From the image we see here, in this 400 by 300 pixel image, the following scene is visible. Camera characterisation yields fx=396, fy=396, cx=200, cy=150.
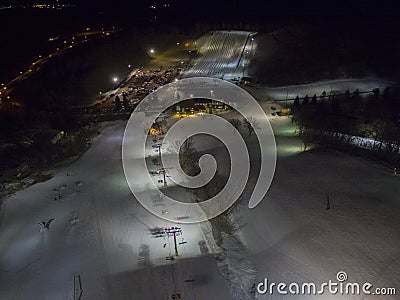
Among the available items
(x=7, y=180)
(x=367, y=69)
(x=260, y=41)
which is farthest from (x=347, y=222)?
(x=260, y=41)

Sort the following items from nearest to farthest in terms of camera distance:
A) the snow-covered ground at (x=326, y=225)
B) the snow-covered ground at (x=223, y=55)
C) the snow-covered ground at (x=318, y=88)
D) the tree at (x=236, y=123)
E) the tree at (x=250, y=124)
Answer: the snow-covered ground at (x=326, y=225) → the tree at (x=250, y=124) → the tree at (x=236, y=123) → the snow-covered ground at (x=318, y=88) → the snow-covered ground at (x=223, y=55)

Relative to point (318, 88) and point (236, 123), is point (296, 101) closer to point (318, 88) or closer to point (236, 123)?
point (318, 88)

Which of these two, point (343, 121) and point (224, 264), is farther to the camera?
point (343, 121)

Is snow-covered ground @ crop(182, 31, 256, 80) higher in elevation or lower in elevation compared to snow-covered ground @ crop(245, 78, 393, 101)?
higher

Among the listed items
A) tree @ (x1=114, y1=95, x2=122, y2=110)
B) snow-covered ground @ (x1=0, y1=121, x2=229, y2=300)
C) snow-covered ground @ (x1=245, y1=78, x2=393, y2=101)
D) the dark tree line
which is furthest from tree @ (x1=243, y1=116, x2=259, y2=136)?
tree @ (x1=114, y1=95, x2=122, y2=110)

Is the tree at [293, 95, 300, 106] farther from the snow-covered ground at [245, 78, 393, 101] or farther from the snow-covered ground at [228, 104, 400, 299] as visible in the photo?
the snow-covered ground at [228, 104, 400, 299]

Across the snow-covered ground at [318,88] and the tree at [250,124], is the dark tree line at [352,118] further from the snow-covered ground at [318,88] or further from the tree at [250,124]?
the tree at [250,124]

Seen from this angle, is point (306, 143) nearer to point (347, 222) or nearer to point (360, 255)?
point (347, 222)

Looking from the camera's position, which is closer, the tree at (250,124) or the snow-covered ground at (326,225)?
the snow-covered ground at (326,225)

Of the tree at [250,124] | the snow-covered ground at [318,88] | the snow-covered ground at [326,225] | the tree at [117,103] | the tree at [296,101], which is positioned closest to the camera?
the snow-covered ground at [326,225]

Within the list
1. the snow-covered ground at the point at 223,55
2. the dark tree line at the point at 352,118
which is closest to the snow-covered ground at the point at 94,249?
the dark tree line at the point at 352,118

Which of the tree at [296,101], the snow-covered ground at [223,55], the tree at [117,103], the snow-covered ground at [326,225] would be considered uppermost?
the snow-covered ground at [223,55]
